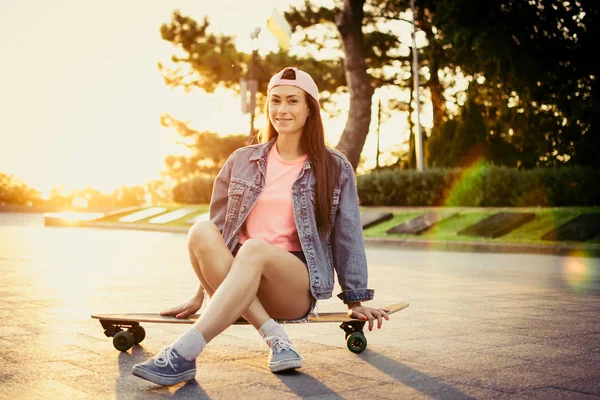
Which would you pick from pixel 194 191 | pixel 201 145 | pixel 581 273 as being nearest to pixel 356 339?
pixel 581 273

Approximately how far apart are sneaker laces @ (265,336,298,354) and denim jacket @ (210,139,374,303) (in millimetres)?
429

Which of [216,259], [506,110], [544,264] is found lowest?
[544,264]

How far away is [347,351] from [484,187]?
17186 mm

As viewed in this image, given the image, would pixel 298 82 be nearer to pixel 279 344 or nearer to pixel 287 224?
pixel 287 224

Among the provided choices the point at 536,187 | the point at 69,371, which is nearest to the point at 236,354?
the point at 69,371

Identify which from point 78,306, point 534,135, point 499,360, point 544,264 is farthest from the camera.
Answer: point 534,135

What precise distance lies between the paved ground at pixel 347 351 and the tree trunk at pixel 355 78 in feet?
50.5

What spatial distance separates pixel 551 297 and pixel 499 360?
3.58 meters

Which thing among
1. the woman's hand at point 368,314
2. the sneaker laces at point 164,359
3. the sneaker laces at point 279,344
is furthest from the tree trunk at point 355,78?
the sneaker laces at point 164,359

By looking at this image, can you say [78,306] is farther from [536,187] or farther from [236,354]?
[536,187]

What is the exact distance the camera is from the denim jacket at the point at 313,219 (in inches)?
176

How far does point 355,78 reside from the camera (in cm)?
2475

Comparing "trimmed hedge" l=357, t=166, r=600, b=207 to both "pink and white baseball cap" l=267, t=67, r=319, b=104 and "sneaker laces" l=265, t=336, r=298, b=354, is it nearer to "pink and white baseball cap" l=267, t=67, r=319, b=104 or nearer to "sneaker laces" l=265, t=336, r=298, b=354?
"pink and white baseball cap" l=267, t=67, r=319, b=104

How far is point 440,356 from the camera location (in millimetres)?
4523
